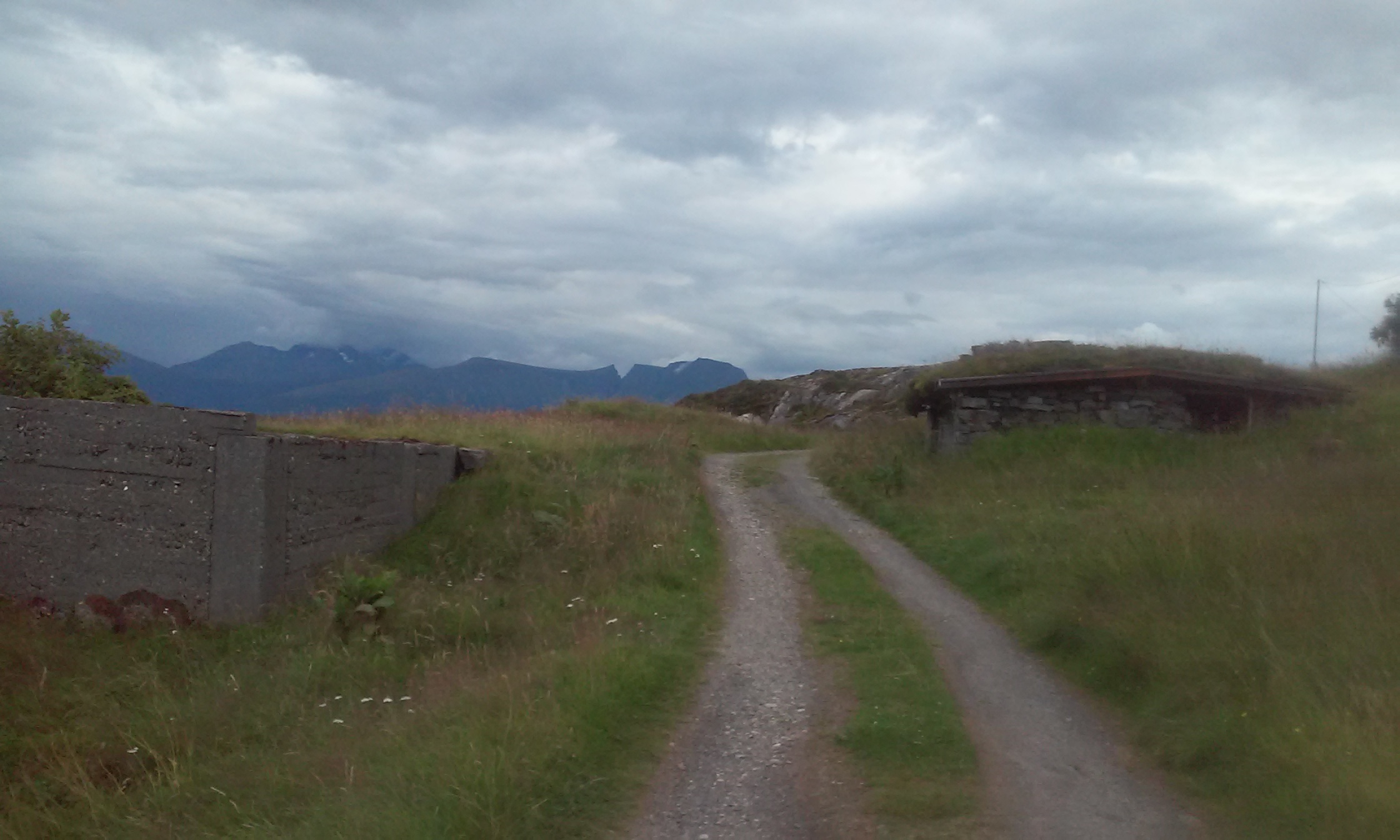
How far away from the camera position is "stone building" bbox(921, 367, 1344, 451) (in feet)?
55.6

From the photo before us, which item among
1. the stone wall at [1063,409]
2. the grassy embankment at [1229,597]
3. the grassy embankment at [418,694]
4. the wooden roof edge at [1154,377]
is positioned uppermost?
the wooden roof edge at [1154,377]

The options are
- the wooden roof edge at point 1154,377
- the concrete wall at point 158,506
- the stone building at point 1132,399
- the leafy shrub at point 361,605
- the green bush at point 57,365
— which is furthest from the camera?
the stone building at point 1132,399

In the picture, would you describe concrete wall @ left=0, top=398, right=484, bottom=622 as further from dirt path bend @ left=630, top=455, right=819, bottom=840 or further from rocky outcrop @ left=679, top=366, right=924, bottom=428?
rocky outcrop @ left=679, top=366, right=924, bottom=428

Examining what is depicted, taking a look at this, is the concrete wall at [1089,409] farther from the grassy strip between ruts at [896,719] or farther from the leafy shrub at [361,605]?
the leafy shrub at [361,605]

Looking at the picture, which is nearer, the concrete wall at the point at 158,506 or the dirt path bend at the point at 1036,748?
the dirt path bend at the point at 1036,748

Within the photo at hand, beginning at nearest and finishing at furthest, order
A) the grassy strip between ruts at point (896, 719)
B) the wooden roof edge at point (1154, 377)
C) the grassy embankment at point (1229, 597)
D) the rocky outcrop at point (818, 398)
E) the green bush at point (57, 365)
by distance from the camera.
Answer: the grassy embankment at point (1229, 597), the grassy strip between ruts at point (896, 719), the green bush at point (57, 365), the wooden roof edge at point (1154, 377), the rocky outcrop at point (818, 398)

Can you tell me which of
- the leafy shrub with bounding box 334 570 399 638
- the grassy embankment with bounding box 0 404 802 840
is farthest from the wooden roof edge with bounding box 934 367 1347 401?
the leafy shrub with bounding box 334 570 399 638

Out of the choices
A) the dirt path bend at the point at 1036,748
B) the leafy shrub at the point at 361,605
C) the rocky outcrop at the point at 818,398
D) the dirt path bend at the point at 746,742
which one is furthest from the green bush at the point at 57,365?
the rocky outcrop at the point at 818,398

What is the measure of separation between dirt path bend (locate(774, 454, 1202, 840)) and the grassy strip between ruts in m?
0.16

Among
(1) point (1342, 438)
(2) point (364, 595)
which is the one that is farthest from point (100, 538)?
(1) point (1342, 438)

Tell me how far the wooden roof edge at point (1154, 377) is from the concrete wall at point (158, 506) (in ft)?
39.4

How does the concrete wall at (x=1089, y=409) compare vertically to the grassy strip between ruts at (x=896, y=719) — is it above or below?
above

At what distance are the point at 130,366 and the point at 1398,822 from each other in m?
14.6

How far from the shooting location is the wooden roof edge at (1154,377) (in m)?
16.7
